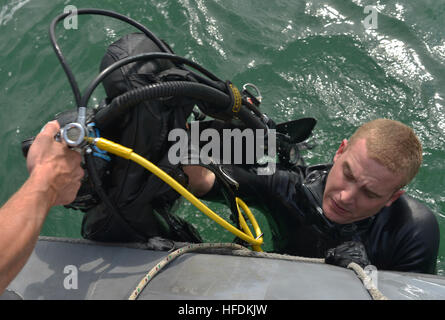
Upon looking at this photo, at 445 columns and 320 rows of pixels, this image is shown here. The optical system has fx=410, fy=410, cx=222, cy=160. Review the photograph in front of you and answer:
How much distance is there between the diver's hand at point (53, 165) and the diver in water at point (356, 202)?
750mm

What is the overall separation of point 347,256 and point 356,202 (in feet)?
0.96

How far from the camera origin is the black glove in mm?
1831

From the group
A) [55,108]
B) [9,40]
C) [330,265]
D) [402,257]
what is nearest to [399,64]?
[402,257]

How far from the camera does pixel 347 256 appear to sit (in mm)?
1868

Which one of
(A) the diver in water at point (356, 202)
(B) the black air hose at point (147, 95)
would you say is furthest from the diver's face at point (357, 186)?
(B) the black air hose at point (147, 95)

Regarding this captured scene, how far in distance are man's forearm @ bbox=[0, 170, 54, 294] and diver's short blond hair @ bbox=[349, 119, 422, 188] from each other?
1437 mm

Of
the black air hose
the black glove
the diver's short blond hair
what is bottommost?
the black glove

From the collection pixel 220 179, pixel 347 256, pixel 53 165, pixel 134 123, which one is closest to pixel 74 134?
pixel 53 165

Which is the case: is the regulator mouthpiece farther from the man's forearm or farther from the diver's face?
the diver's face

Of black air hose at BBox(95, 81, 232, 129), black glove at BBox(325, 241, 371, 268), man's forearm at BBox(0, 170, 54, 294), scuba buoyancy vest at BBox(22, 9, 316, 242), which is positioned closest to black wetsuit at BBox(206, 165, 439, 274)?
black glove at BBox(325, 241, 371, 268)

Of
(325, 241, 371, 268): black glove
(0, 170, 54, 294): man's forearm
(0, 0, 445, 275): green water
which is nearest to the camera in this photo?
(0, 170, 54, 294): man's forearm

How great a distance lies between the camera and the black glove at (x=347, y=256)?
1.83 metres

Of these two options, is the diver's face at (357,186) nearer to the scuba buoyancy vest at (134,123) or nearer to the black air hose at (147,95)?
the scuba buoyancy vest at (134,123)

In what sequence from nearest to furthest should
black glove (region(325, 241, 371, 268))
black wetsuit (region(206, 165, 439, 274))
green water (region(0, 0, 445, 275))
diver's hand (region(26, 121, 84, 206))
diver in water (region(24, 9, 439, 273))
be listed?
Result: diver's hand (region(26, 121, 84, 206))
diver in water (region(24, 9, 439, 273))
black glove (region(325, 241, 371, 268))
black wetsuit (region(206, 165, 439, 274))
green water (region(0, 0, 445, 275))
